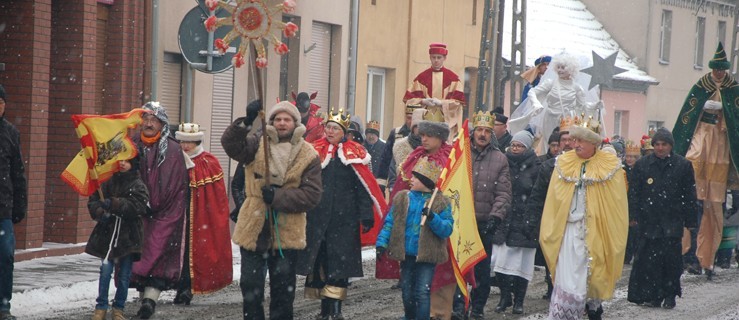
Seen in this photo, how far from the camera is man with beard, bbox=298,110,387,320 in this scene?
40.1ft

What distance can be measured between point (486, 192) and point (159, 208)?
2918 mm

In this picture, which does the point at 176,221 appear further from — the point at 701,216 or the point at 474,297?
the point at 701,216

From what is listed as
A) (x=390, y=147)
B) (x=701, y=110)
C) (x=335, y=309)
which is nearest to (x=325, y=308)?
(x=335, y=309)

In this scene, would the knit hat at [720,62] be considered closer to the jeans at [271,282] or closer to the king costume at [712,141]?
the king costume at [712,141]

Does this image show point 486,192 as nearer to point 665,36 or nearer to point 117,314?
point 117,314

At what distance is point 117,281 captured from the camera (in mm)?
11805

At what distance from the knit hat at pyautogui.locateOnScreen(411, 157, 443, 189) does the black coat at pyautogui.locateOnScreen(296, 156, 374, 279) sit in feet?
3.55

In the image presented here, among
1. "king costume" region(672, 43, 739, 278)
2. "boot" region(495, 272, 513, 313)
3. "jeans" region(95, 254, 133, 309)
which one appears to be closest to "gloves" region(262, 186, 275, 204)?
"jeans" region(95, 254, 133, 309)

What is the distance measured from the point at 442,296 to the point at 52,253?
6646 mm

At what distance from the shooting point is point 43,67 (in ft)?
55.2

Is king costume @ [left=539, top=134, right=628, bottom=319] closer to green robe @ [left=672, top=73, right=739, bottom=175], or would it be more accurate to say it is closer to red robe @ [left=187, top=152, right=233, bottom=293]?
red robe @ [left=187, top=152, right=233, bottom=293]

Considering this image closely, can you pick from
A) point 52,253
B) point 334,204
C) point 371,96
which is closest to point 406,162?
point 334,204

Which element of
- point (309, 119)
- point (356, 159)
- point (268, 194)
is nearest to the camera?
point (268, 194)

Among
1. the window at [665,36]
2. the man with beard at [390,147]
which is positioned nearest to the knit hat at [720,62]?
the man with beard at [390,147]
